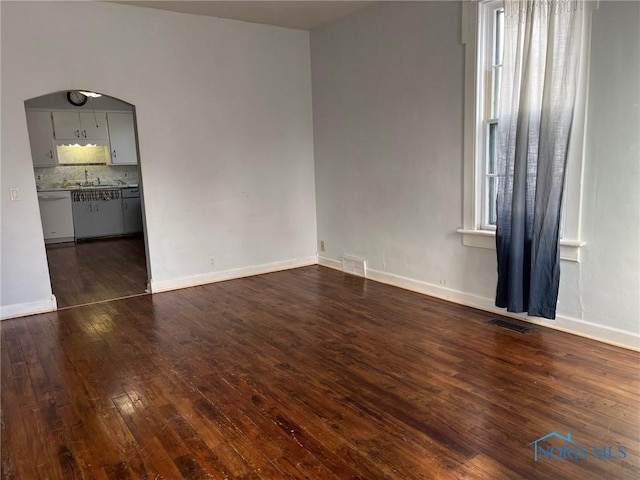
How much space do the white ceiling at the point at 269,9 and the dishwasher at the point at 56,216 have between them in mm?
4904

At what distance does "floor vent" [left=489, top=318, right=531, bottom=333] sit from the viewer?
3670mm

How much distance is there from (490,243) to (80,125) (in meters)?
7.98

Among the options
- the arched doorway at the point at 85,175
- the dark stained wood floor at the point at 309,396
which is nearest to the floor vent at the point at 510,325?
the dark stained wood floor at the point at 309,396

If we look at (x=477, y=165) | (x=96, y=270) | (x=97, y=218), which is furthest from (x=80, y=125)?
(x=477, y=165)

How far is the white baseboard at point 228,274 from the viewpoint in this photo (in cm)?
523

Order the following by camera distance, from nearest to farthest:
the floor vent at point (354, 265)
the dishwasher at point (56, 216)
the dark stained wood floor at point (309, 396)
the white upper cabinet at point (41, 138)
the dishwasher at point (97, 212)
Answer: the dark stained wood floor at point (309, 396) → the floor vent at point (354, 265) → the dishwasher at point (56, 216) → the white upper cabinet at point (41, 138) → the dishwasher at point (97, 212)

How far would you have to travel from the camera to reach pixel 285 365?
3221 mm

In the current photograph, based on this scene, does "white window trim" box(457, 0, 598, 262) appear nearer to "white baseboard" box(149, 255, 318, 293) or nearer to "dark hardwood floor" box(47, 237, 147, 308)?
"white baseboard" box(149, 255, 318, 293)

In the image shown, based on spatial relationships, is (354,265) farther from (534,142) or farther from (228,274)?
(534,142)

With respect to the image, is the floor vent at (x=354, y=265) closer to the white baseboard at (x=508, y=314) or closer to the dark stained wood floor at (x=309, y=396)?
the white baseboard at (x=508, y=314)

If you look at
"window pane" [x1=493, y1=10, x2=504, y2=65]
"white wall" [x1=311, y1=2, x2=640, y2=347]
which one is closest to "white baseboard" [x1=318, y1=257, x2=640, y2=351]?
"white wall" [x1=311, y1=2, x2=640, y2=347]

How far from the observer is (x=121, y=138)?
30.4ft

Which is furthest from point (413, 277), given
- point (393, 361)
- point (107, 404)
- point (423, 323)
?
point (107, 404)

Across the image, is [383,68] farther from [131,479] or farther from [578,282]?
[131,479]
